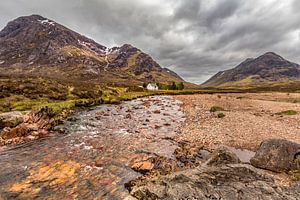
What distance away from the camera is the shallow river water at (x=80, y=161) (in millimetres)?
15906

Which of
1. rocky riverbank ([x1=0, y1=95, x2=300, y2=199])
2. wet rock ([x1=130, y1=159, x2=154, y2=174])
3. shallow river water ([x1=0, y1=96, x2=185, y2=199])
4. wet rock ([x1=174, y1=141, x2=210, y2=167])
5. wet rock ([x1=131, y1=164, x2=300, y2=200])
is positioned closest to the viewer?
wet rock ([x1=131, y1=164, x2=300, y2=200])

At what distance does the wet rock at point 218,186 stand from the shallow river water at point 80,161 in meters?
2.53

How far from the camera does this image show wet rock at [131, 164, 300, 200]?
43.8ft

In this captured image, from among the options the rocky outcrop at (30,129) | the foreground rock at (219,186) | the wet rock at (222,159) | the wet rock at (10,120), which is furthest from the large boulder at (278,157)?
the wet rock at (10,120)

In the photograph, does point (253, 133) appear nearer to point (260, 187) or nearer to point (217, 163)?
point (217, 163)

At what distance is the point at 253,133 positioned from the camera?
95.0 feet

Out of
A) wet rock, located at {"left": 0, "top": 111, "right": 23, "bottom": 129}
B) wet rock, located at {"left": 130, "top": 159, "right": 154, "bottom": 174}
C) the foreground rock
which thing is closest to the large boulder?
the foreground rock

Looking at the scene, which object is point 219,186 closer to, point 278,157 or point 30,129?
point 278,157

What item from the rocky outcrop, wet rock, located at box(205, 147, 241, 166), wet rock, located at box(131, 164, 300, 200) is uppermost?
the rocky outcrop

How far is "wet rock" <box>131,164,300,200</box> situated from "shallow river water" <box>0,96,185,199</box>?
253 cm

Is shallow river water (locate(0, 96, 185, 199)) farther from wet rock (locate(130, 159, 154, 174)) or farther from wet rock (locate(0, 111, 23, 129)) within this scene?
wet rock (locate(0, 111, 23, 129))

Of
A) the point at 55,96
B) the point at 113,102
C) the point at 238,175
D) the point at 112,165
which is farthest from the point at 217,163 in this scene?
the point at 55,96

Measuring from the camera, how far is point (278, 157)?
673 inches

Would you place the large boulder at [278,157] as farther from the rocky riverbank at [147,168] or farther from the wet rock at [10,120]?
the wet rock at [10,120]
